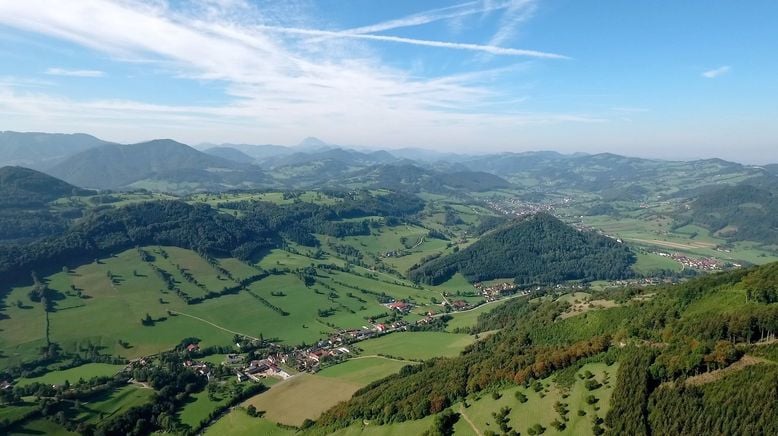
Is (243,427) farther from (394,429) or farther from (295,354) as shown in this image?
(295,354)

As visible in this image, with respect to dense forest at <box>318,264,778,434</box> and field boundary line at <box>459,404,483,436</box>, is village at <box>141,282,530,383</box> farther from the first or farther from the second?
field boundary line at <box>459,404,483,436</box>

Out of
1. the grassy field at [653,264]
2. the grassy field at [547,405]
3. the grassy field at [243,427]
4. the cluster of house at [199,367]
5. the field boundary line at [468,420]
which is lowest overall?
the cluster of house at [199,367]

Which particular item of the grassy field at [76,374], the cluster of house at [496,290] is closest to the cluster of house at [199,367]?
the grassy field at [76,374]

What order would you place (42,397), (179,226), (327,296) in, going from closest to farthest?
(42,397) → (327,296) → (179,226)

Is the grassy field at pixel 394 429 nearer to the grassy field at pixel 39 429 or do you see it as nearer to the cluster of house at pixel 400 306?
the grassy field at pixel 39 429

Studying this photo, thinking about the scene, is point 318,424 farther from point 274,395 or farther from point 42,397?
point 42,397

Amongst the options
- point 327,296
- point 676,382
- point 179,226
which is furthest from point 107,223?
point 676,382

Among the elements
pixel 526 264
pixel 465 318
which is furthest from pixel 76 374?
pixel 526 264
